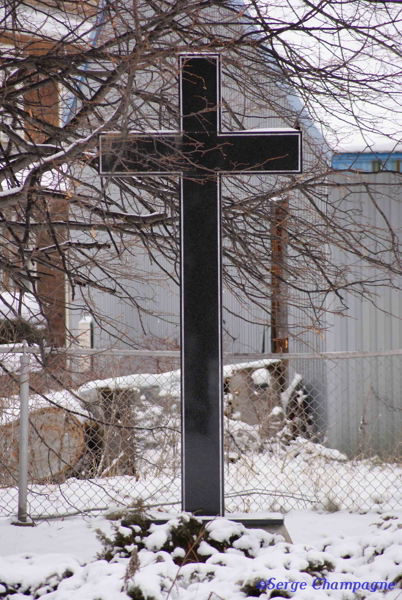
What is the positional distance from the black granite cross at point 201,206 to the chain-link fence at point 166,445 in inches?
63.1

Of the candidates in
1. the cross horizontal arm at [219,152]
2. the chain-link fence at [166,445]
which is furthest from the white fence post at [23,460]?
the cross horizontal arm at [219,152]

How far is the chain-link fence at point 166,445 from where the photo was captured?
17.8 feet

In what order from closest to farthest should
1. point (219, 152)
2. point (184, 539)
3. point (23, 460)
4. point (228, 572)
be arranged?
point (228, 572) → point (184, 539) → point (219, 152) → point (23, 460)

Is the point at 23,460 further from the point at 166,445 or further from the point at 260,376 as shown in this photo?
the point at 260,376

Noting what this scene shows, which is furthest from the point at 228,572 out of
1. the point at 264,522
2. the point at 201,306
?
the point at 201,306

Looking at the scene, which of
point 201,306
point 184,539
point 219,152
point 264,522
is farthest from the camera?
point 219,152

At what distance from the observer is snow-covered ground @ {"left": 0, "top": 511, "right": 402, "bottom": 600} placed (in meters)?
2.68

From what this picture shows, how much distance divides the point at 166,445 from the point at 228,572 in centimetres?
331

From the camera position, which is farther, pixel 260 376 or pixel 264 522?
pixel 260 376

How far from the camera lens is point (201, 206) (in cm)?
364

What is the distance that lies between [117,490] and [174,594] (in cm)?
290

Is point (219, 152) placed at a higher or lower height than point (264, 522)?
higher

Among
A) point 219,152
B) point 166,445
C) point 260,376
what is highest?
point 219,152

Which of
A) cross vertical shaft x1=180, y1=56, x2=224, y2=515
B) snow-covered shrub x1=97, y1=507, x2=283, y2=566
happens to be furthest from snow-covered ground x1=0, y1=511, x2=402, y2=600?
cross vertical shaft x1=180, y1=56, x2=224, y2=515
